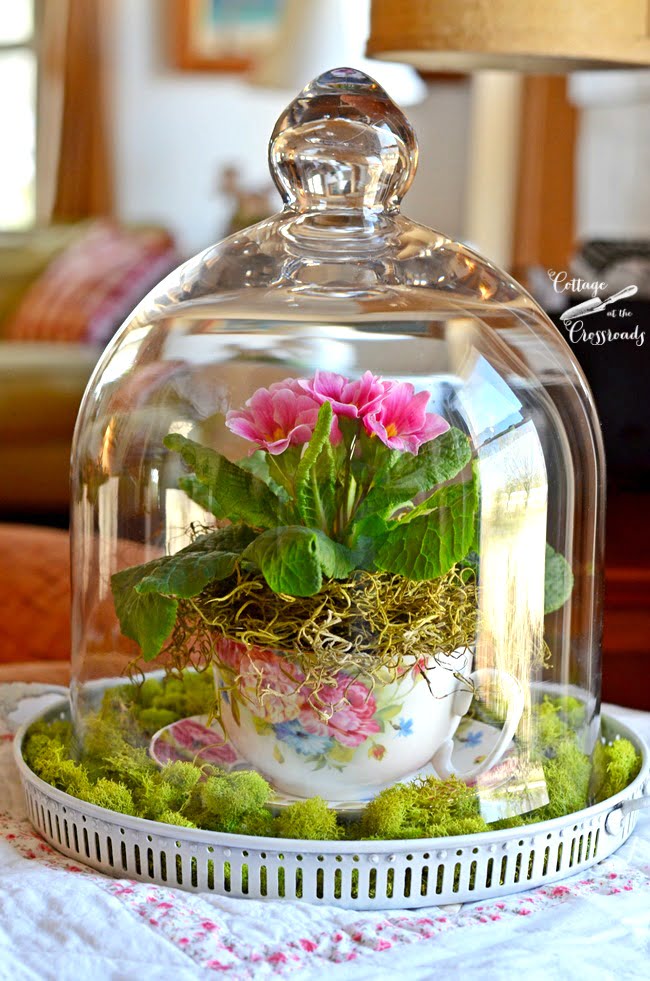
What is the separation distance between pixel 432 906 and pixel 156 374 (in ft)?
1.17

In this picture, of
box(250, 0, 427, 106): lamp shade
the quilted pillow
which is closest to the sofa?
the quilted pillow

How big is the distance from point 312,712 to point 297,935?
12cm

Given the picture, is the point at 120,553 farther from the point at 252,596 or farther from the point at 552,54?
the point at 552,54

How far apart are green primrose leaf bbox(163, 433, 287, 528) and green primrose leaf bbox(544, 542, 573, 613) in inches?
7.2

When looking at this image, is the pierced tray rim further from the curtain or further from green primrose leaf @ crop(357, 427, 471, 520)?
the curtain

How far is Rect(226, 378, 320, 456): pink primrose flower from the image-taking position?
681 millimetres

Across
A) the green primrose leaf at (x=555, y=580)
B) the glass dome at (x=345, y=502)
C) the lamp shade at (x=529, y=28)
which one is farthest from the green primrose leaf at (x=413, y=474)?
the lamp shade at (x=529, y=28)

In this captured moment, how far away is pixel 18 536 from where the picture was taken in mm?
1397

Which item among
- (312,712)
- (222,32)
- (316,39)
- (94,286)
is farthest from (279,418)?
(222,32)

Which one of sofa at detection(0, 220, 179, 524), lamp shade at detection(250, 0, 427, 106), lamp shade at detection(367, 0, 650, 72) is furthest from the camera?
sofa at detection(0, 220, 179, 524)

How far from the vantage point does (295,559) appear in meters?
0.63

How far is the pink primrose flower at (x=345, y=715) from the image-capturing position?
2.19 feet

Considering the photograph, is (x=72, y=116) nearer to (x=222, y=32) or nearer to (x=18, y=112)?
(x=18, y=112)

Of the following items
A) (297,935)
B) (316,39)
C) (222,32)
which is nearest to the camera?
(297,935)
